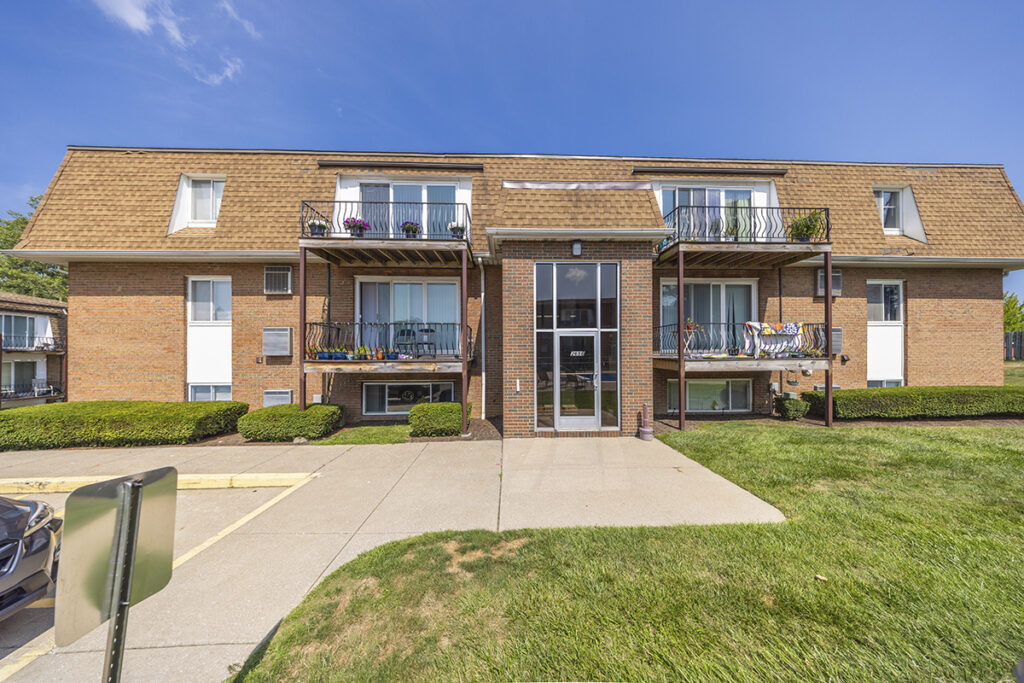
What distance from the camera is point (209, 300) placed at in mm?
10664

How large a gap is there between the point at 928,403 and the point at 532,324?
→ 1082 cm

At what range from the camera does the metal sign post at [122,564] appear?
166 cm

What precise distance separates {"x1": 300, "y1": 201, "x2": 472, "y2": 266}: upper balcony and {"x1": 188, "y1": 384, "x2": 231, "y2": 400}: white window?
4861 mm

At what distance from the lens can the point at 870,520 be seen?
13.9 ft

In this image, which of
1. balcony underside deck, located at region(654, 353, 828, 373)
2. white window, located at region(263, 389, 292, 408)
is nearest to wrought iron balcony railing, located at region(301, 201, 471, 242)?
white window, located at region(263, 389, 292, 408)

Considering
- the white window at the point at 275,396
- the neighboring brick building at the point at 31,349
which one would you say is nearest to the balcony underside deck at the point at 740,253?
the white window at the point at 275,396

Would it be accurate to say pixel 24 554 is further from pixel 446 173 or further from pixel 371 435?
pixel 446 173

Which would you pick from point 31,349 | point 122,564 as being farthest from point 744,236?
point 31,349

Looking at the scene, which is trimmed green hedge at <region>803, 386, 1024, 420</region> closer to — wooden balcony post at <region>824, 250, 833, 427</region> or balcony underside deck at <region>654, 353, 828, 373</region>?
wooden balcony post at <region>824, 250, 833, 427</region>

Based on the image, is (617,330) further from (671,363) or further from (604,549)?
(604,549)

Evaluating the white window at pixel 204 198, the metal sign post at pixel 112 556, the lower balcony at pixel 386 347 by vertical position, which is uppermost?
the white window at pixel 204 198

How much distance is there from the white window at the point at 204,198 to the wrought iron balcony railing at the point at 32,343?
44.8 ft

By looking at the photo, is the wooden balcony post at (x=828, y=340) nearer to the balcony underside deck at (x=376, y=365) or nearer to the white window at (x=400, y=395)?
the balcony underside deck at (x=376, y=365)

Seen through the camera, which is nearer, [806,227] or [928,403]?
[928,403]
